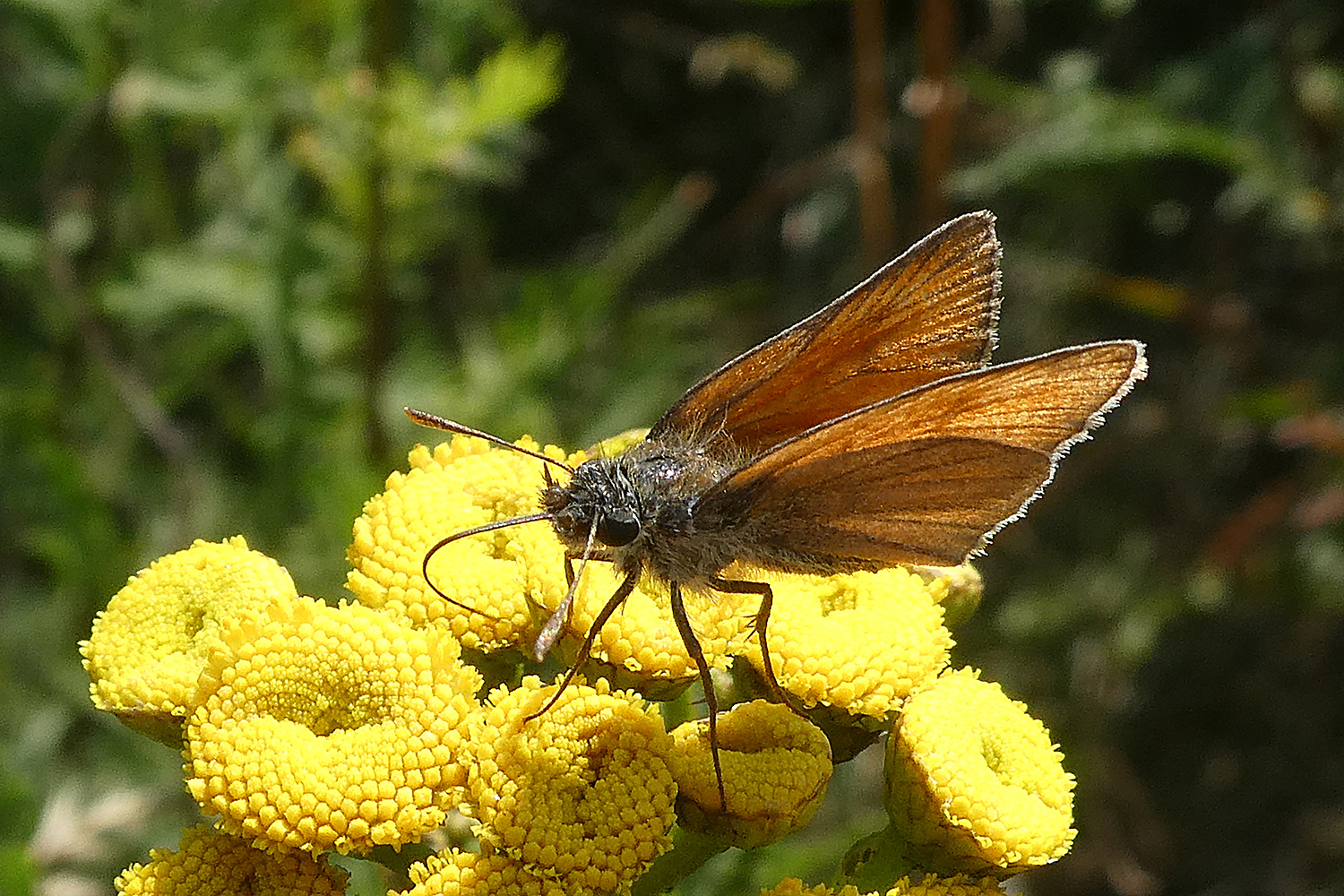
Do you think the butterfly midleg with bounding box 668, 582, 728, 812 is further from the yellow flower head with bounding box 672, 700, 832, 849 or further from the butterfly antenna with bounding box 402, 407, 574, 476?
the butterfly antenna with bounding box 402, 407, 574, 476

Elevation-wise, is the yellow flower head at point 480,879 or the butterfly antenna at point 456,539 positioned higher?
the butterfly antenna at point 456,539

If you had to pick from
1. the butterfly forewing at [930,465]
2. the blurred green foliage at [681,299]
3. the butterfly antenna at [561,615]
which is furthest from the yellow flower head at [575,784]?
the blurred green foliage at [681,299]

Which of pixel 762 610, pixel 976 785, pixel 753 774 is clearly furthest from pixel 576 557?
pixel 976 785

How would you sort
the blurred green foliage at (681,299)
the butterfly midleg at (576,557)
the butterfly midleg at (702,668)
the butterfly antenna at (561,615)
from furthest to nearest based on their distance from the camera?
1. the blurred green foliage at (681,299)
2. the butterfly midleg at (576,557)
3. the butterfly midleg at (702,668)
4. the butterfly antenna at (561,615)

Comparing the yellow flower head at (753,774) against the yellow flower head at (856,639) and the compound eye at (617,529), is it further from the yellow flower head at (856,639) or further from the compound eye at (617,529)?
the compound eye at (617,529)

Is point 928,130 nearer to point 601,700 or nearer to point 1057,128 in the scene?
point 1057,128

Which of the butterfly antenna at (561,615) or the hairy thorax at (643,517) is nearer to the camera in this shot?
the butterfly antenna at (561,615)

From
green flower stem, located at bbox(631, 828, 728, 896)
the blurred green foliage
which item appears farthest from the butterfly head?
the blurred green foliage
